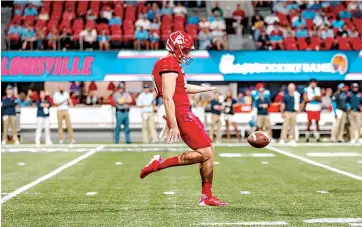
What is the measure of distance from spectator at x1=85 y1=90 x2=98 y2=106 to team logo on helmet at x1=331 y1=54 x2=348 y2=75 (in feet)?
30.3

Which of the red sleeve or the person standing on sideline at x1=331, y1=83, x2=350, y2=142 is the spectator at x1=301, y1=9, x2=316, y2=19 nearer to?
the person standing on sideline at x1=331, y1=83, x2=350, y2=142

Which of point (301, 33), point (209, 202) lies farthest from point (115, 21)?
point (209, 202)

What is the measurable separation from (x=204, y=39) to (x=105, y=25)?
4.30 meters

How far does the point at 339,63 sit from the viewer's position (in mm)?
31219

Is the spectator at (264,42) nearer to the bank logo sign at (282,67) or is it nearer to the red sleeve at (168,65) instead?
the bank logo sign at (282,67)

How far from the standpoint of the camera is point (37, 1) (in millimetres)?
35625

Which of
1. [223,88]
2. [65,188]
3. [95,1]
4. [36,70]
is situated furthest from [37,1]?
[65,188]

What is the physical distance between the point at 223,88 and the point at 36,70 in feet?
25.0

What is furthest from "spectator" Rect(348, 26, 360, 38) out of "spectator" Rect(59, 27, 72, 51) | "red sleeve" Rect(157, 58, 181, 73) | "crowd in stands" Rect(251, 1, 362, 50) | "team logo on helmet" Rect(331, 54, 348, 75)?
"red sleeve" Rect(157, 58, 181, 73)

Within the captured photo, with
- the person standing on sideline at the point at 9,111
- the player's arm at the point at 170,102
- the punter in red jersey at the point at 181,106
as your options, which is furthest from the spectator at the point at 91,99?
the player's arm at the point at 170,102

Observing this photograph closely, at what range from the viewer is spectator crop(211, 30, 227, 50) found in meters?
31.4

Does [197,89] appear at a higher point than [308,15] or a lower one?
lower

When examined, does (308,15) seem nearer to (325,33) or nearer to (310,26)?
(310,26)

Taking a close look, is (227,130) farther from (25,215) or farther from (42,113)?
(25,215)
